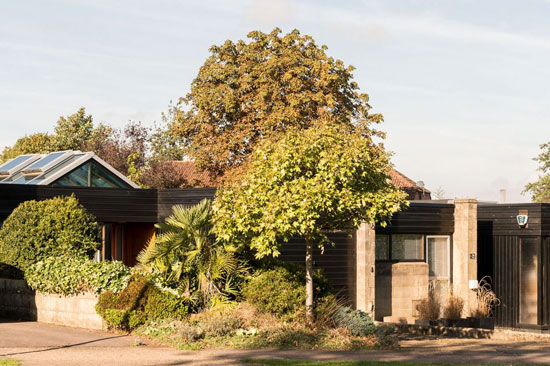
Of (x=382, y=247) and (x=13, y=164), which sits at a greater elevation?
(x=13, y=164)

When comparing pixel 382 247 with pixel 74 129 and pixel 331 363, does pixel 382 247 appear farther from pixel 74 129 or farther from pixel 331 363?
pixel 74 129

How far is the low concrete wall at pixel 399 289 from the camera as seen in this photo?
80.2 ft

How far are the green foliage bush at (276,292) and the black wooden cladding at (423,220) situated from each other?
679cm

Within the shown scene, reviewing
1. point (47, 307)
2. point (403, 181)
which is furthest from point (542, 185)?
point (47, 307)

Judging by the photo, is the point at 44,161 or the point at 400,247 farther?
the point at 44,161

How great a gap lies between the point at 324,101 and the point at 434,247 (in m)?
10.6

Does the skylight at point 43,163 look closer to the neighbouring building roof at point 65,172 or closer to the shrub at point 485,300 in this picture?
the neighbouring building roof at point 65,172

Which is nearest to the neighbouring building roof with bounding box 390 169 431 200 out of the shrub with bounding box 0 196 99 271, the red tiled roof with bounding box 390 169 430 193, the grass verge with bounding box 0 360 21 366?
the red tiled roof with bounding box 390 169 430 193

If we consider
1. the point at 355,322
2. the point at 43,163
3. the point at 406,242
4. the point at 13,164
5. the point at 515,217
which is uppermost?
the point at 13,164

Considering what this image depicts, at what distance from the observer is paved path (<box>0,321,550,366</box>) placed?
13.9 m

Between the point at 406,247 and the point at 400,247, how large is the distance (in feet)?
0.88

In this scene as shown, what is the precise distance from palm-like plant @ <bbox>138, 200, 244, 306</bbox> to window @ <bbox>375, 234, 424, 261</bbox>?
701 centimetres

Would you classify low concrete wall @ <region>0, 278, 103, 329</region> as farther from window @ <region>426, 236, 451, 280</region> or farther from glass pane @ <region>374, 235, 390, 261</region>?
window @ <region>426, 236, 451, 280</region>

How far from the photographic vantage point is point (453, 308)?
23734 millimetres
